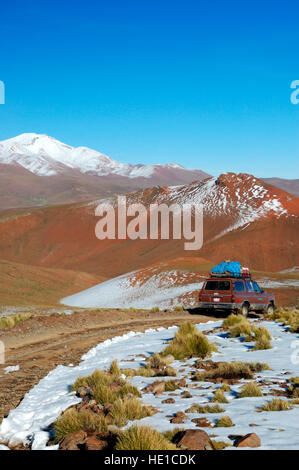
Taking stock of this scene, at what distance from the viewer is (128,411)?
6.13m

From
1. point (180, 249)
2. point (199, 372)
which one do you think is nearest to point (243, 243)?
point (180, 249)

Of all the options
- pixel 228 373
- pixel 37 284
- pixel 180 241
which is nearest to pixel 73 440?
pixel 228 373

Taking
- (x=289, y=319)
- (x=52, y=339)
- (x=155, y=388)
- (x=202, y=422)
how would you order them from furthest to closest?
(x=289, y=319), (x=52, y=339), (x=155, y=388), (x=202, y=422)

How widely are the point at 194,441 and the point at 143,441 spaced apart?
585 millimetres

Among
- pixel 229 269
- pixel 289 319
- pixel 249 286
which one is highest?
pixel 229 269

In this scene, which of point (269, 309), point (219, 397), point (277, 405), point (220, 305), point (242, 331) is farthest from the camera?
point (269, 309)

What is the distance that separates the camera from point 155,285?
43.9 meters

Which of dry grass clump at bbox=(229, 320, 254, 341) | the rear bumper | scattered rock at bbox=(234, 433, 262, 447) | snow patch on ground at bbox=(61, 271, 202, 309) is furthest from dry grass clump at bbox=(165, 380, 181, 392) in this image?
snow patch on ground at bbox=(61, 271, 202, 309)

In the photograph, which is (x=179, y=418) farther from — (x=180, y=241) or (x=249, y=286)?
(x=180, y=241)

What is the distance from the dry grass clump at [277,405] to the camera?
607 cm

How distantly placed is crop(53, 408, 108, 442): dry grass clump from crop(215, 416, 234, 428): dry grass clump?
1.45m

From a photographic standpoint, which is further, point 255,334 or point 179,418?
point 255,334

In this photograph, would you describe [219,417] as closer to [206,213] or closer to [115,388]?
[115,388]

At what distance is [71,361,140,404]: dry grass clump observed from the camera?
700cm
